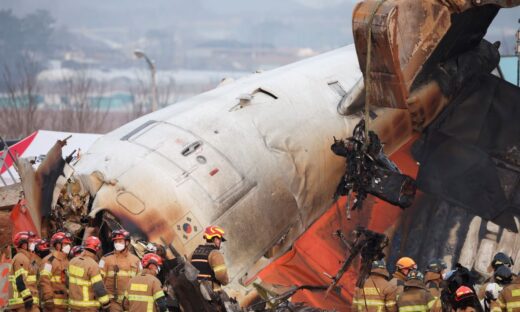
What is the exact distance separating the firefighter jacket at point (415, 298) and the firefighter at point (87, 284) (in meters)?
4.52

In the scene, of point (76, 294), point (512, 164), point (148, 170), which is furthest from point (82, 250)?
point (512, 164)

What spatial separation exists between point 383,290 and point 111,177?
5052 mm

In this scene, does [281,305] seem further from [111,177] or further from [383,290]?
[111,177]

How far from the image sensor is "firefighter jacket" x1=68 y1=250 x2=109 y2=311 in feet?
49.6

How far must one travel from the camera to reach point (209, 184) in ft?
55.4

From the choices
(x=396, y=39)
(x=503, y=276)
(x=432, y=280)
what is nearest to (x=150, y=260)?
(x=432, y=280)

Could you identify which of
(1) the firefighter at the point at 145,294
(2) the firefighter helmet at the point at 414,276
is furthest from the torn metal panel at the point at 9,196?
(2) the firefighter helmet at the point at 414,276

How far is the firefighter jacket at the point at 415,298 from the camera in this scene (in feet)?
45.5

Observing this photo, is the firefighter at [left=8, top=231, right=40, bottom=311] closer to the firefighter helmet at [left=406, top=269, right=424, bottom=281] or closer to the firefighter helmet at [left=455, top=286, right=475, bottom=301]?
the firefighter helmet at [left=406, top=269, right=424, bottom=281]

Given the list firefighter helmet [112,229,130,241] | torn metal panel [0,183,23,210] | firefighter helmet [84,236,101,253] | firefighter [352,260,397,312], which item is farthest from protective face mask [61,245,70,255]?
firefighter [352,260,397,312]

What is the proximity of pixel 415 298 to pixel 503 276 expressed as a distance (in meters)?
1.24

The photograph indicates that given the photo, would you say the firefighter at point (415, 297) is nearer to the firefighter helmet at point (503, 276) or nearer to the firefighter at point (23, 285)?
the firefighter helmet at point (503, 276)

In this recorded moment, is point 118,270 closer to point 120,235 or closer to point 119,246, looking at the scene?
point 119,246

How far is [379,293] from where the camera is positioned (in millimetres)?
14344
